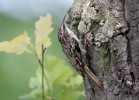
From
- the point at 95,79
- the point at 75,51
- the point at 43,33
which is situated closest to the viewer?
the point at 43,33

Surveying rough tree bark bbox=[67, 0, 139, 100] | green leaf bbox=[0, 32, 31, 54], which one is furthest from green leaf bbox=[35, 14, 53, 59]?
rough tree bark bbox=[67, 0, 139, 100]

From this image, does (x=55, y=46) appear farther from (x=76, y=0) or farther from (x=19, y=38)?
(x=19, y=38)

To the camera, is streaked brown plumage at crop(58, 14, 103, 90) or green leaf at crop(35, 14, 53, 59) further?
streaked brown plumage at crop(58, 14, 103, 90)

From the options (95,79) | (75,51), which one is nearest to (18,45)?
(95,79)

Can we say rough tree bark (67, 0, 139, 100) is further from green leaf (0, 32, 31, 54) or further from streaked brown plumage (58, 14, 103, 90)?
green leaf (0, 32, 31, 54)

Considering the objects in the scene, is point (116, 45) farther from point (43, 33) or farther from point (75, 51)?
point (75, 51)

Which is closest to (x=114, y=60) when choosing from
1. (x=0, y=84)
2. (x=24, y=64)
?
(x=0, y=84)
